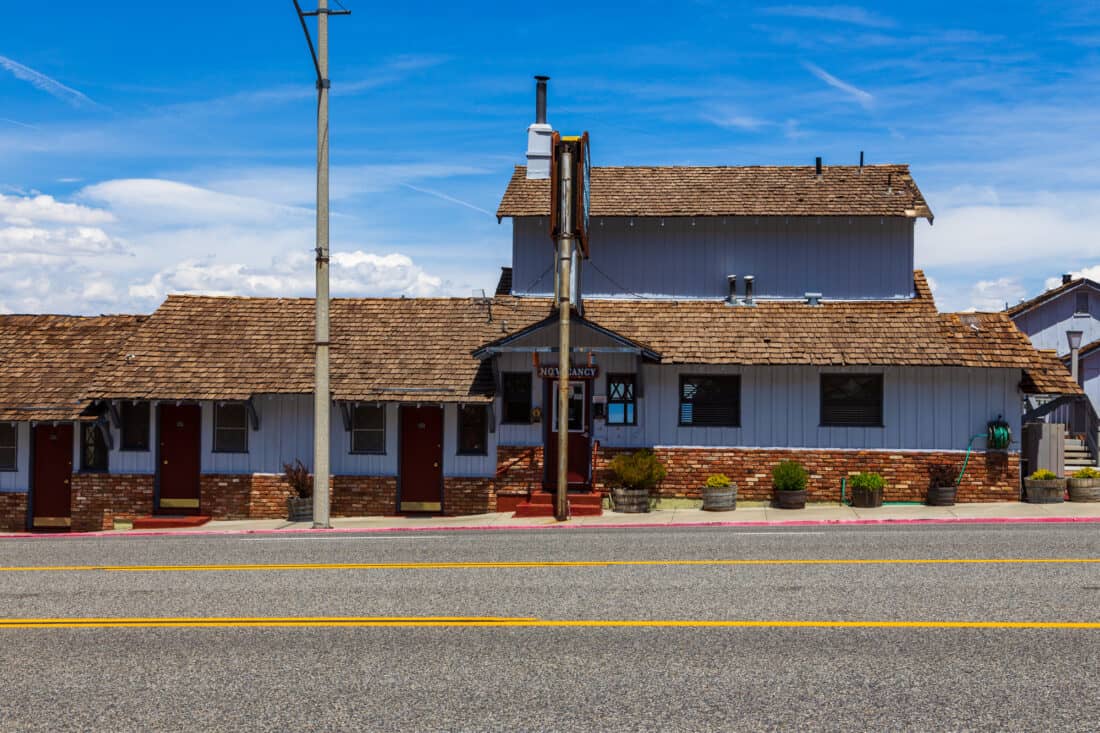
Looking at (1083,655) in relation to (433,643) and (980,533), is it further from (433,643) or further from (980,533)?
(980,533)

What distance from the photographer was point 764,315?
1017 inches

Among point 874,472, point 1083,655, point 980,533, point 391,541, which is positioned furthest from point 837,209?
point 1083,655

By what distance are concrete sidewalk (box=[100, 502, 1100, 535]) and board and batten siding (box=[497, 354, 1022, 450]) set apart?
1547mm

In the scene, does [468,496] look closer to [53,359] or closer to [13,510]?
[13,510]

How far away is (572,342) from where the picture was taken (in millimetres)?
23906

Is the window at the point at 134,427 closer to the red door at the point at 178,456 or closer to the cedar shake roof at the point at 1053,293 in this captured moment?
the red door at the point at 178,456

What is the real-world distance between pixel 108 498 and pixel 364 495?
6.15 metres

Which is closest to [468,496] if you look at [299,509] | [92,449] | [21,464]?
[299,509]

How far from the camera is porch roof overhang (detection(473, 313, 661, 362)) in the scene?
76.4 feet

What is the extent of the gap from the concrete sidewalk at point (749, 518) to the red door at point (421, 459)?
1.80ft

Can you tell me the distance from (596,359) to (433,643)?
15027 mm

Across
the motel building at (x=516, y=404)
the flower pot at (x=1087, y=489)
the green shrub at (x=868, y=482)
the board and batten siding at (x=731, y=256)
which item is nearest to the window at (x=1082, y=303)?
the motel building at (x=516, y=404)

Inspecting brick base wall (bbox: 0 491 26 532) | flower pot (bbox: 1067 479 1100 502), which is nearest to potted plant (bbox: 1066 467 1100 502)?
flower pot (bbox: 1067 479 1100 502)

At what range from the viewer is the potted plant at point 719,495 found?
76.1ft
